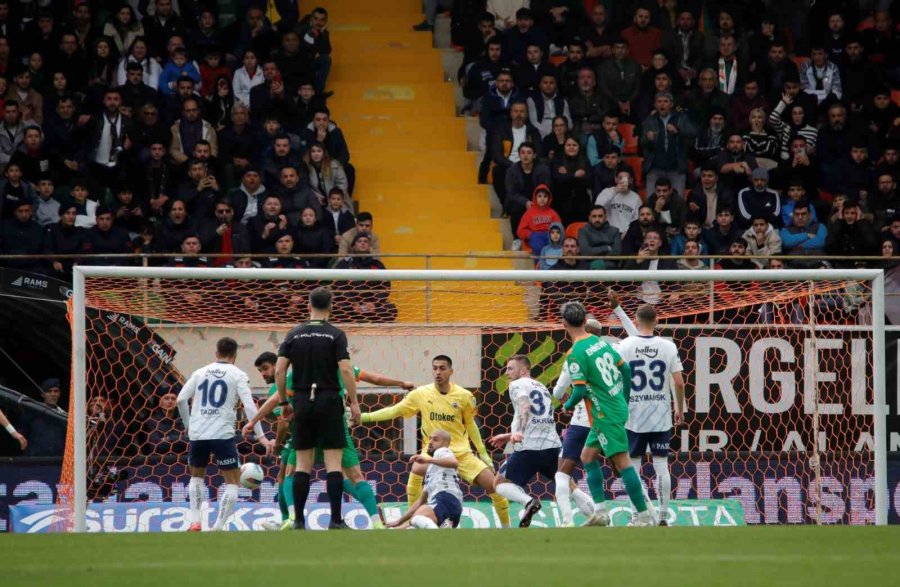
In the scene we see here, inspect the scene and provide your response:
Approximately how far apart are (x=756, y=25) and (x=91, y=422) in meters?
11.4

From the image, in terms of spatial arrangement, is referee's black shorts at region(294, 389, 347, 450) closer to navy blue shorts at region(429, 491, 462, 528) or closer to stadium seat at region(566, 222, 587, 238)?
navy blue shorts at region(429, 491, 462, 528)

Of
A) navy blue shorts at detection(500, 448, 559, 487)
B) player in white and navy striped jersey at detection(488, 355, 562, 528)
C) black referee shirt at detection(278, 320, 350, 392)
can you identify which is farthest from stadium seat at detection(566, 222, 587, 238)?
black referee shirt at detection(278, 320, 350, 392)

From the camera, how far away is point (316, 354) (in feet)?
34.4

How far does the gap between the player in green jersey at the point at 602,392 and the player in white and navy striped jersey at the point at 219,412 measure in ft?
9.74

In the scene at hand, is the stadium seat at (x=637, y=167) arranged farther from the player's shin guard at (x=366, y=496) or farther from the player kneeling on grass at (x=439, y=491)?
the player's shin guard at (x=366, y=496)

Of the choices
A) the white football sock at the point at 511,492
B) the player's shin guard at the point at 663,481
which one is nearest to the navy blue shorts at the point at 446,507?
the white football sock at the point at 511,492

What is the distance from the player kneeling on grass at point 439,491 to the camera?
1177 centimetres

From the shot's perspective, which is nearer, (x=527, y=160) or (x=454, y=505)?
(x=454, y=505)

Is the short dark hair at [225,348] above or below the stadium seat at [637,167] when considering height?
below

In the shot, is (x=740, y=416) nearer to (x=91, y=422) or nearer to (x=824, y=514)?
(x=824, y=514)

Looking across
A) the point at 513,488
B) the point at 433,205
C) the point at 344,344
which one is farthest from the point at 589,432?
the point at 433,205

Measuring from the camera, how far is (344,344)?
1052cm

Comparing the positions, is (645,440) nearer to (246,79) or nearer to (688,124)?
(688,124)

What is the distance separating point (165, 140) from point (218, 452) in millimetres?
6211
